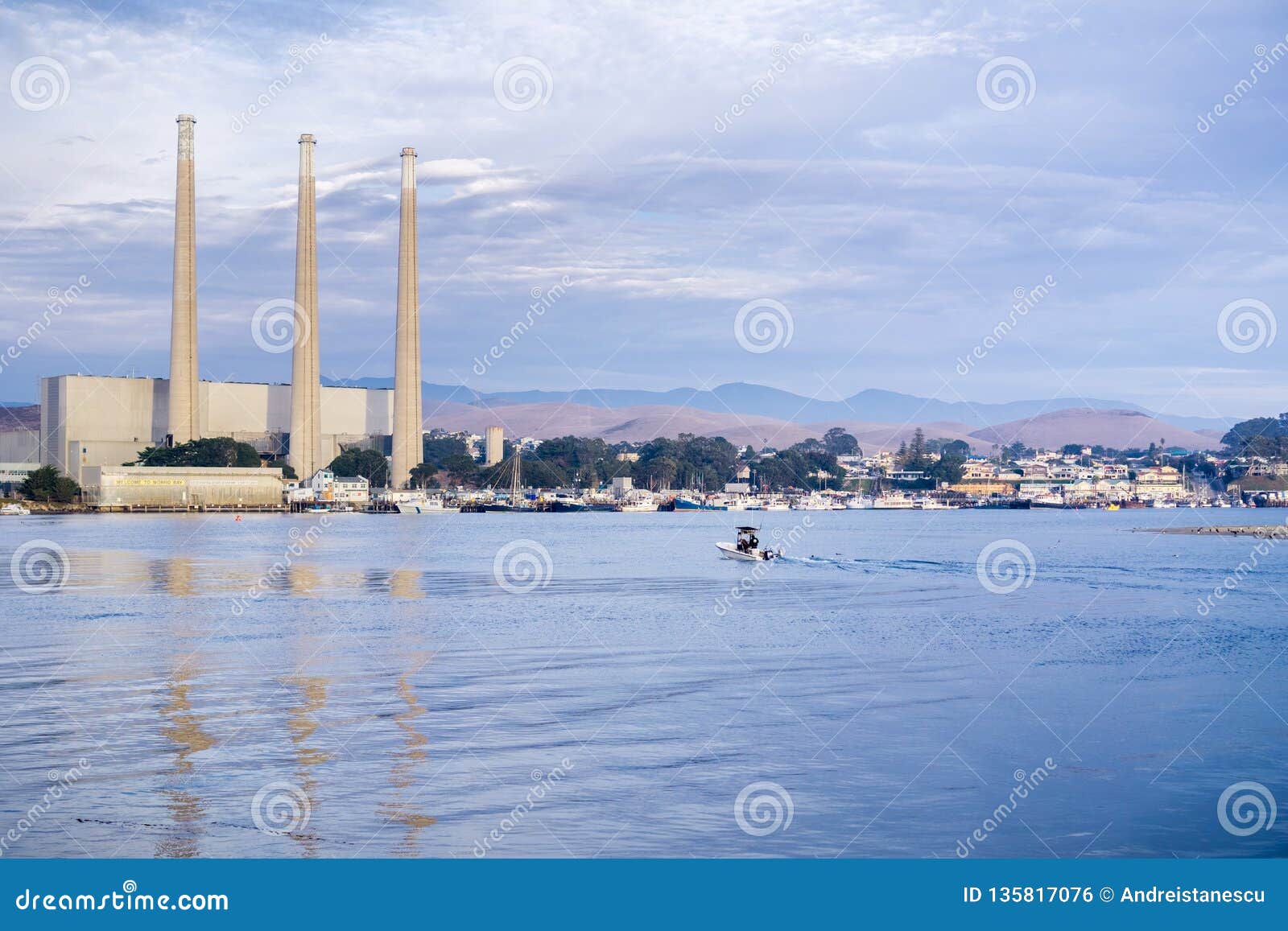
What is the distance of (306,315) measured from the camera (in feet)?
430

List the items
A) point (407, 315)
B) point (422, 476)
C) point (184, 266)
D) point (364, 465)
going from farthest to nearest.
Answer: point (364, 465), point (422, 476), point (407, 315), point (184, 266)

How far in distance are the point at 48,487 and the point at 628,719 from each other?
131028mm

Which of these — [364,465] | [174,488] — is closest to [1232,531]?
[364,465]

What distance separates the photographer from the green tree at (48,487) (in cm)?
13400

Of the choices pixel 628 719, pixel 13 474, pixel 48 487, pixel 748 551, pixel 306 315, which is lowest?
pixel 48 487

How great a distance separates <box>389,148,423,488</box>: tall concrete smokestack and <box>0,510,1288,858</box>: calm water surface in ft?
316

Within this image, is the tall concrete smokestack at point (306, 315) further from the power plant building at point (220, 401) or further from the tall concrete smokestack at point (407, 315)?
the tall concrete smokestack at point (407, 315)

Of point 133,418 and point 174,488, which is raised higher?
point 133,418

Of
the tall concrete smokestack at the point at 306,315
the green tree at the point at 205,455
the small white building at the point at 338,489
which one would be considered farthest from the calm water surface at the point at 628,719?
the small white building at the point at 338,489

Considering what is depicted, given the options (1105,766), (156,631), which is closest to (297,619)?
(156,631)

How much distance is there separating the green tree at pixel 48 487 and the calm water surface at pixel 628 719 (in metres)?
100

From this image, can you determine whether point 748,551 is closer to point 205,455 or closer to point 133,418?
point 205,455

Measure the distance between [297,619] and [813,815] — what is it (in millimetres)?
21640

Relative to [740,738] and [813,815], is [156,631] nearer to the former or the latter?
[740,738]
